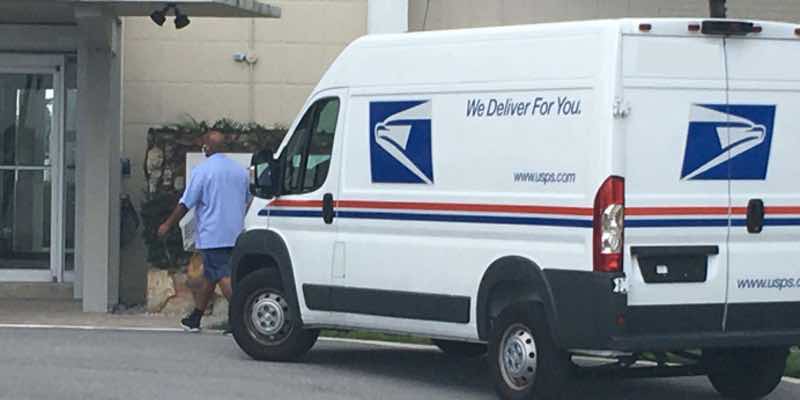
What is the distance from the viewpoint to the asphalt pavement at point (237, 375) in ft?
35.0

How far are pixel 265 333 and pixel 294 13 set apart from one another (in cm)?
634

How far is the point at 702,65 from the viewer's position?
32.1 feet

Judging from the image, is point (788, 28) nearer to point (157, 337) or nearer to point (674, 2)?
point (157, 337)

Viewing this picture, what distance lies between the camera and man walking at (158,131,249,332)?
1388 centimetres

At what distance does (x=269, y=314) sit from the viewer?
39.8ft

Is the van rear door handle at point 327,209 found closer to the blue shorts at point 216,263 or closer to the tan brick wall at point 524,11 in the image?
the blue shorts at point 216,263

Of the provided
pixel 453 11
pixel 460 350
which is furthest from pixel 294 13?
→ pixel 460 350

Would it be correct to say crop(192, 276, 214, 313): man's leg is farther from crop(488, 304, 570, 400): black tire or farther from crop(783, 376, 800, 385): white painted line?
crop(783, 376, 800, 385): white painted line

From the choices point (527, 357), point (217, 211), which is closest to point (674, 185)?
point (527, 357)

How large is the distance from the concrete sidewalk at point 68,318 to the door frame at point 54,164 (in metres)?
0.50

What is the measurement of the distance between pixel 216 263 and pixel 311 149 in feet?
8.12

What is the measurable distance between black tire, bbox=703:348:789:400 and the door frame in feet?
28.1

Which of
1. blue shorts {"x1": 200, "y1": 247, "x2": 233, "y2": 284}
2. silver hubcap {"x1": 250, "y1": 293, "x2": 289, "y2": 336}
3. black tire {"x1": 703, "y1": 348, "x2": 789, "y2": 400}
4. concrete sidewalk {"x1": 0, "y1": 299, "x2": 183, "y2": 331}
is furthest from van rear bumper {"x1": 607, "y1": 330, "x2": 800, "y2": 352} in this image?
concrete sidewalk {"x1": 0, "y1": 299, "x2": 183, "y2": 331}

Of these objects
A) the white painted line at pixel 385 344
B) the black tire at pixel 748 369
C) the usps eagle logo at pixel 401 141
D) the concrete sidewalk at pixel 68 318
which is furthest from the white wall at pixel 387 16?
the black tire at pixel 748 369
